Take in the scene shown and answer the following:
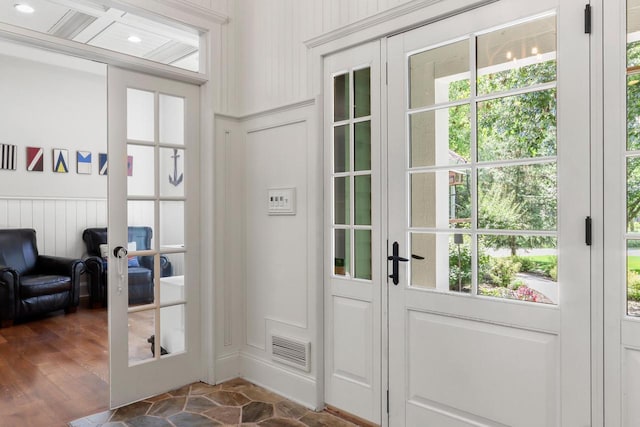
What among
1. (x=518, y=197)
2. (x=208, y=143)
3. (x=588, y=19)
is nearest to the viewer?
(x=588, y=19)

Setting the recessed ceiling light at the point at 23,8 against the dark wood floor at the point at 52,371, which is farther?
the recessed ceiling light at the point at 23,8

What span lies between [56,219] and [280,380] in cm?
458

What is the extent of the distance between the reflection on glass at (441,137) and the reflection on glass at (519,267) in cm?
45

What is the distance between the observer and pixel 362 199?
2617 millimetres

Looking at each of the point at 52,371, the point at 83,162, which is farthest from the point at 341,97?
the point at 83,162

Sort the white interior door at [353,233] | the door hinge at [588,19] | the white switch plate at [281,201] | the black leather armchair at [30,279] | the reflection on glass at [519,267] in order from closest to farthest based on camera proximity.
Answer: the door hinge at [588,19] → the reflection on glass at [519,267] → the white interior door at [353,233] → the white switch plate at [281,201] → the black leather armchair at [30,279]

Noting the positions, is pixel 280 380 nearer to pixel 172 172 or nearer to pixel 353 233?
pixel 353 233

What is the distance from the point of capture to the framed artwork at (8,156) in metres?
5.47

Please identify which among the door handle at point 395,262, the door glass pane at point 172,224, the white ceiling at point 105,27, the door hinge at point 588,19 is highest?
the white ceiling at point 105,27

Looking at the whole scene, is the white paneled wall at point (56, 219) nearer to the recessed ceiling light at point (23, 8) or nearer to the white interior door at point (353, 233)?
the recessed ceiling light at point (23, 8)

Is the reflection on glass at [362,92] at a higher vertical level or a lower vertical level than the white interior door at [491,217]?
higher

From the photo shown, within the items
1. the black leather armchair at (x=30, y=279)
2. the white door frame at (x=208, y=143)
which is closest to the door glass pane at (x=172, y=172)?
the white door frame at (x=208, y=143)

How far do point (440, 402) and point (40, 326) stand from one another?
4490 millimetres

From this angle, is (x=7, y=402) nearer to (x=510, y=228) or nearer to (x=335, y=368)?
(x=335, y=368)
